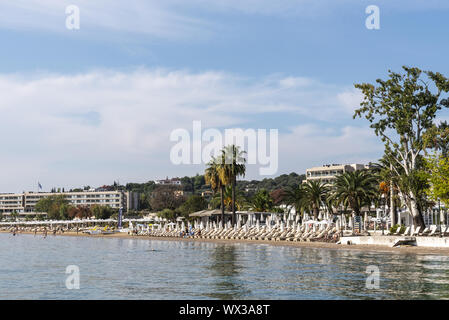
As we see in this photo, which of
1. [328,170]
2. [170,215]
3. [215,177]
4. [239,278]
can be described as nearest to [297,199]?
[215,177]

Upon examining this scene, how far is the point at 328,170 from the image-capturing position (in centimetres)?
14912

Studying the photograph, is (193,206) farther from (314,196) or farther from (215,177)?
(314,196)

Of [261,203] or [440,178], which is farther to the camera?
[261,203]

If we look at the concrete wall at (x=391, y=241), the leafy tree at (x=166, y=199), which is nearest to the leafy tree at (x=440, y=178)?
the concrete wall at (x=391, y=241)

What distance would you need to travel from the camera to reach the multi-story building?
5728 inches

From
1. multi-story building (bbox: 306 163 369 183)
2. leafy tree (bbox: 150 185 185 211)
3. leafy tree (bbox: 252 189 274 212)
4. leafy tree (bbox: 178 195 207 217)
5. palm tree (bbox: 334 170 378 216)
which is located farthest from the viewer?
leafy tree (bbox: 150 185 185 211)

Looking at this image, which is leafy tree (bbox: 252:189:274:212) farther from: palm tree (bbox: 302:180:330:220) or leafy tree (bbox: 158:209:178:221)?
leafy tree (bbox: 158:209:178:221)

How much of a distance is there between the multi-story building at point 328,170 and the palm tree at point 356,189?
264 feet

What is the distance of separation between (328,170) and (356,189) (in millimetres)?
87939

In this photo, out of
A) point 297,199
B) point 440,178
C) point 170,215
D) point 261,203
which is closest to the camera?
point 440,178

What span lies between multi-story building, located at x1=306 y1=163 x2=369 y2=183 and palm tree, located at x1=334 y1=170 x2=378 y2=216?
264 feet

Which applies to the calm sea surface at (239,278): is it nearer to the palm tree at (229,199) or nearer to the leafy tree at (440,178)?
the leafy tree at (440,178)

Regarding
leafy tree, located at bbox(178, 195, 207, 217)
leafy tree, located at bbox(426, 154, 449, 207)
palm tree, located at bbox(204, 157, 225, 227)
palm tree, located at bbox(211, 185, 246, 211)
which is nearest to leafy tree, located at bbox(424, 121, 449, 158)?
leafy tree, located at bbox(426, 154, 449, 207)
